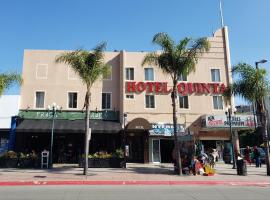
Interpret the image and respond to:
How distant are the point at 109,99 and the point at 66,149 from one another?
19.3ft

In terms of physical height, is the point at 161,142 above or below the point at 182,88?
below

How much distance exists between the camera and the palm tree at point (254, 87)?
20547 mm

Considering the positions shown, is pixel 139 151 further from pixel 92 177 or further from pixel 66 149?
pixel 92 177

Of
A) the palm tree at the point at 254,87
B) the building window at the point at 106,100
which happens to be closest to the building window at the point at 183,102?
the building window at the point at 106,100

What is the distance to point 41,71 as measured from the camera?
29.6 m

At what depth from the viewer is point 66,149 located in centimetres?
2880

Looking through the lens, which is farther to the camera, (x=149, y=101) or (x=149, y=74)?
(x=149, y=74)

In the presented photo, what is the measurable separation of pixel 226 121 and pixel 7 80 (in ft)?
60.9

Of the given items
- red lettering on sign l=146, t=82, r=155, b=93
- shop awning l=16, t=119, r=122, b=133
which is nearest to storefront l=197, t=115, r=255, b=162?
red lettering on sign l=146, t=82, r=155, b=93

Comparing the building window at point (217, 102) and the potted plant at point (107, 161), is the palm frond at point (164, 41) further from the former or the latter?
the building window at point (217, 102)

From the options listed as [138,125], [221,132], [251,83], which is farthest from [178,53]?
[221,132]

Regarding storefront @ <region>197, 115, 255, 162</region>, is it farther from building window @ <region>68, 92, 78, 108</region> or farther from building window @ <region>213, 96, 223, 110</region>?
building window @ <region>68, 92, 78, 108</region>

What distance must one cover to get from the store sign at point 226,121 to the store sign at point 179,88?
2.81 metres

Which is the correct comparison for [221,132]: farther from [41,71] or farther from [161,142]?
[41,71]
